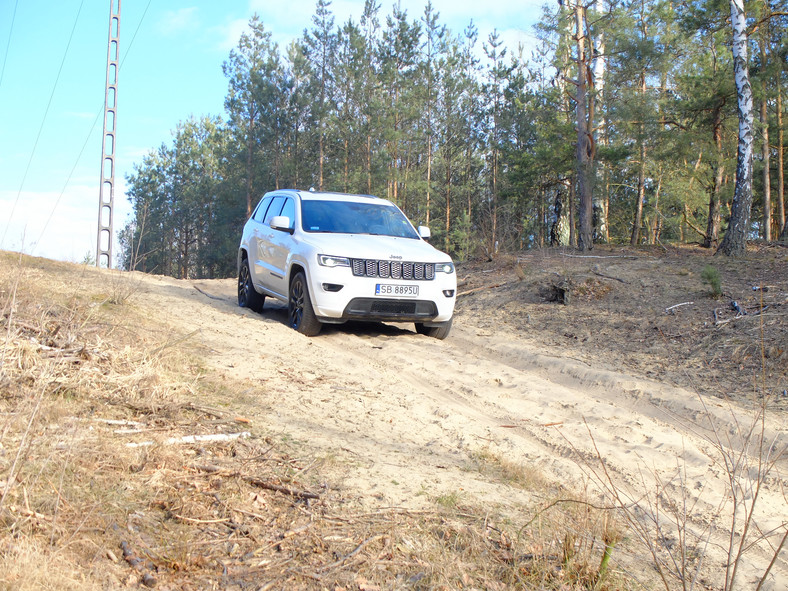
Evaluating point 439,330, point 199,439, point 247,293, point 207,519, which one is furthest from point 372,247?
point 207,519

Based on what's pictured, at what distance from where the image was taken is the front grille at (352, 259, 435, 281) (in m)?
8.10

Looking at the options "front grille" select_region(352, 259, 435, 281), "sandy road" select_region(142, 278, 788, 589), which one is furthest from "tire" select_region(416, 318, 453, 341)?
"front grille" select_region(352, 259, 435, 281)

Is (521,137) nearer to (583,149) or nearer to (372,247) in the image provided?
(583,149)

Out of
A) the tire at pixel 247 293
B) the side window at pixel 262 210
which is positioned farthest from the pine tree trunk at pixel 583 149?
the tire at pixel 247 293

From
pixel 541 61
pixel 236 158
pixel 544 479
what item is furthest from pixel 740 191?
pixel 236 158

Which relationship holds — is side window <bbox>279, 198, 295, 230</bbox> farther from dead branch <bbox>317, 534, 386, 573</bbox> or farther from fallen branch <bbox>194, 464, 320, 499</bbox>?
dead branch <bbox>317, 534, 386, 573</bbox>

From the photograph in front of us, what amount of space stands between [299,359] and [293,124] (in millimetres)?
32310

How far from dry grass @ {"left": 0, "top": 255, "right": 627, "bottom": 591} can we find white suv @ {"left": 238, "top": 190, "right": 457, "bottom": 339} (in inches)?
153

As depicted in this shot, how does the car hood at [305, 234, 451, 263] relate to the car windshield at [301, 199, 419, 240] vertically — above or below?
below

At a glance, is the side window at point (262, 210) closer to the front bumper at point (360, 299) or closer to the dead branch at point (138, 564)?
the front bumper at point (360, 299)

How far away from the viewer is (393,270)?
8.21 m

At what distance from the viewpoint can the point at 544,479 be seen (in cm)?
406

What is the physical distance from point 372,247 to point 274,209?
2666mm

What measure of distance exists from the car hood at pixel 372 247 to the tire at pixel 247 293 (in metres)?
2.17
